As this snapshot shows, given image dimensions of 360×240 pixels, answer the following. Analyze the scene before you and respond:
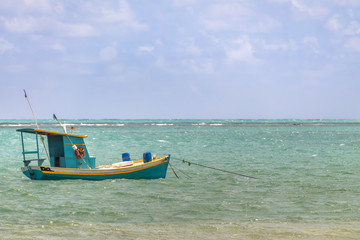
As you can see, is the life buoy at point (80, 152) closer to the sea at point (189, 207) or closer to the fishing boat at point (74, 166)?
the fishing boat at point (74, 166)

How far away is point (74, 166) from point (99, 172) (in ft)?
5.82

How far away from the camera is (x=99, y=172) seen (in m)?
25.1

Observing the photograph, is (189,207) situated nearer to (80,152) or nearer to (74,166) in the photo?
(80,152)

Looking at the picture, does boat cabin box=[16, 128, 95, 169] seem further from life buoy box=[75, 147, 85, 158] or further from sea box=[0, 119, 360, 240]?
sea box=[0, 119, 360, 240]

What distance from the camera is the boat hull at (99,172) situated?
24.9 m

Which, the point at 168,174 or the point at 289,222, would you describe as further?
the point at 168,174

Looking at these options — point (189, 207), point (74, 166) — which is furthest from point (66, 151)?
point (189, 207)

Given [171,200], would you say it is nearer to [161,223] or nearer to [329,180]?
[161,223]

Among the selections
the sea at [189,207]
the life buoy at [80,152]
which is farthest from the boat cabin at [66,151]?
the sea at [189,207]

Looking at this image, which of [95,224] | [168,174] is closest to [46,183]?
[168,174]

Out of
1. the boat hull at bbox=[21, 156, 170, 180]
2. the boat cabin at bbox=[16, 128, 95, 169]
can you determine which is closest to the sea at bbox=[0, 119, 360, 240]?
the boat hull at bbox=[21, 156, 170, 180]

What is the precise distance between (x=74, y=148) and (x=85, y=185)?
9.88 feet

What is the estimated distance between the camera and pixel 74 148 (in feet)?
84.4

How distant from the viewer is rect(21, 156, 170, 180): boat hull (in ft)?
81.8
